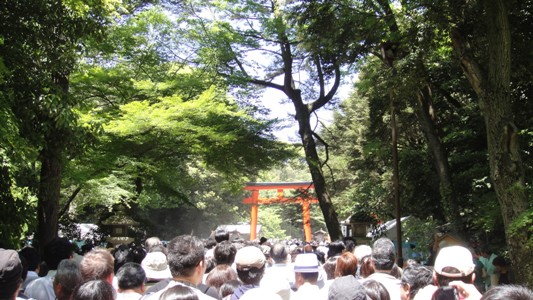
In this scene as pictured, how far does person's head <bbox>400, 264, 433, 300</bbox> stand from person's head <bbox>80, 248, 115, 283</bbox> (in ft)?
8.41

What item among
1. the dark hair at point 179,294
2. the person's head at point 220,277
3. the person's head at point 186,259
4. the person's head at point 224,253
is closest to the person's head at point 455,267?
the person's head at point 186,259

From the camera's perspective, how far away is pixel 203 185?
39938 mm

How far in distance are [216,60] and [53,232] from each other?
7893mm

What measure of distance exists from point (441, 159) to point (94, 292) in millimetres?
11734

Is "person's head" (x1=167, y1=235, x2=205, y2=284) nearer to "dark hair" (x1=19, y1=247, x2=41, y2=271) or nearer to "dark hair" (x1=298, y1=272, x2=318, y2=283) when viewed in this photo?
"dark hair" (x1=298, y1=272, x2=318, y2=283)

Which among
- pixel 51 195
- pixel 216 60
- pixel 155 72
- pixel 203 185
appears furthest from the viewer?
pixel 203 185

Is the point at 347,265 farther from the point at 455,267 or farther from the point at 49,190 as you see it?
the point at 49,190

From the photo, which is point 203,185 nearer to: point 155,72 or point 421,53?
point 155,72

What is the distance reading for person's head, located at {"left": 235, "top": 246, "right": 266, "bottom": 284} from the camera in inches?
154

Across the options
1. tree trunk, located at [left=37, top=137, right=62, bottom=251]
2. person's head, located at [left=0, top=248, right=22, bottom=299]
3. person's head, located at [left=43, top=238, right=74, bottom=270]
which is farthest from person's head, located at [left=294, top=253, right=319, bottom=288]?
tree trunk, located at [left=37, top=137, right=62, bottom=251]

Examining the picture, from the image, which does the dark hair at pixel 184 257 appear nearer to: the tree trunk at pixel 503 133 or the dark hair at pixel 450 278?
the dark hair at pixel 450 278

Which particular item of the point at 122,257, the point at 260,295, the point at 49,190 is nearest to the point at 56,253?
the point at 122,257

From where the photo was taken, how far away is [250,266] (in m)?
3.92

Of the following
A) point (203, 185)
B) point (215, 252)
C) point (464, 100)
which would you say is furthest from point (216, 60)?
point (203, 185)
